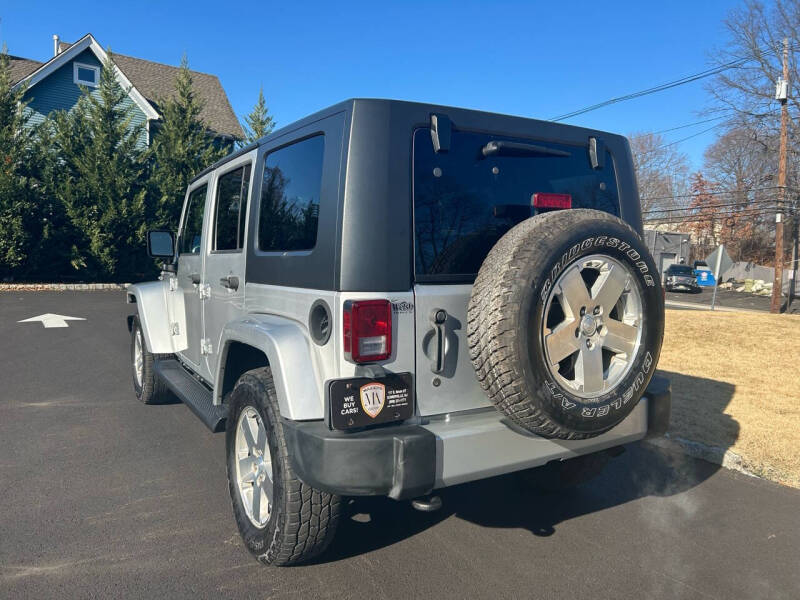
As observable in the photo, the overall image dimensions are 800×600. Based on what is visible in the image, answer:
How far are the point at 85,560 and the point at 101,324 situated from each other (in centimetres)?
908

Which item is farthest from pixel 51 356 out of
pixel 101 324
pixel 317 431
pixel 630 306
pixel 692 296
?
pixel 692 296

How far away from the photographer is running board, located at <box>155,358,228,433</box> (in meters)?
3.50

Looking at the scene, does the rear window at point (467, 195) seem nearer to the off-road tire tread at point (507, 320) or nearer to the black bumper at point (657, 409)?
the off-road tire tread at point (507, 320)

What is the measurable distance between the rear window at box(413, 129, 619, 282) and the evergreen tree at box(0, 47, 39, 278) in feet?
57.7

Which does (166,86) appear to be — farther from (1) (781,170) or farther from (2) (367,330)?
(2) (367,330)

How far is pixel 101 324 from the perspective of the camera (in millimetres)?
11016

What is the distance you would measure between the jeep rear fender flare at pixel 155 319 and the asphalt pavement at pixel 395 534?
0.73 m

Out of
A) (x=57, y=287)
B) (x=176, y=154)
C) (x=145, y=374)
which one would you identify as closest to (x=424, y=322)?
(x=145, y=374)

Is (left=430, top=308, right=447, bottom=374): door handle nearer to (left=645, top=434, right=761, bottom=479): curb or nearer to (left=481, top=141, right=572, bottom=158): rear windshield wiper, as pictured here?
(left=481, top=141, right=572, bottom=158): rear windshield wiper

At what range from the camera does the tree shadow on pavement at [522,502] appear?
10.6ft

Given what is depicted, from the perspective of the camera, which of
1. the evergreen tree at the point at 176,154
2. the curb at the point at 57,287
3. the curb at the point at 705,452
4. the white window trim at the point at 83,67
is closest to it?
the curb at the point at 705,452

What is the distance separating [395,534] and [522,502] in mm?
931

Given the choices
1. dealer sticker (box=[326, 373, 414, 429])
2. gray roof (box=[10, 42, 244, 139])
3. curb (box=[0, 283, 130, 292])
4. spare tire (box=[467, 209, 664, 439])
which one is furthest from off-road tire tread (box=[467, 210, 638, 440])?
gray roof (box=[10, 42, 244, 139])

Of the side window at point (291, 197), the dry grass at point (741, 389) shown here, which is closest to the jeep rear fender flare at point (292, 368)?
the side window at point (291, 197)
